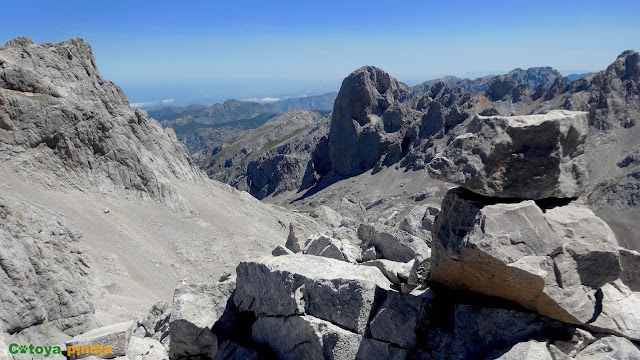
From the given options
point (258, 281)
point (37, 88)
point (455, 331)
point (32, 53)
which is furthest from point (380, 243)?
point (32, 53)

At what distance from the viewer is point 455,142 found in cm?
1321

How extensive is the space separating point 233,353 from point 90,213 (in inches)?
1579

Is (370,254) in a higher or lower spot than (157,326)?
higher

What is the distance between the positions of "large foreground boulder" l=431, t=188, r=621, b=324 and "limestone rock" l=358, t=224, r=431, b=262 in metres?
9.17

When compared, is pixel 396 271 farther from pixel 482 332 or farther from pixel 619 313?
pixel 619 313

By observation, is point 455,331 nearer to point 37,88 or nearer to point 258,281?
point 258,281

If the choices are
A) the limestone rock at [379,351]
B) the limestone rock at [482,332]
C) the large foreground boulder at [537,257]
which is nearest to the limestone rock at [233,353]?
the limestone rock at [379,351]

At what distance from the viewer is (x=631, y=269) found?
1396cm

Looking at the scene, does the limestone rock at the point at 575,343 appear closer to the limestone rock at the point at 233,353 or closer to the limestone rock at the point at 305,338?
the limestone rock at the point at 305,338

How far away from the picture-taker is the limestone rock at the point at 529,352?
10.1 m

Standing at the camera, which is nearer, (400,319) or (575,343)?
(575,343)

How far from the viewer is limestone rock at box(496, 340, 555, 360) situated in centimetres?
1009

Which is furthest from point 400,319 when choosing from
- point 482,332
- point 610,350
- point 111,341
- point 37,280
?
point 37,280

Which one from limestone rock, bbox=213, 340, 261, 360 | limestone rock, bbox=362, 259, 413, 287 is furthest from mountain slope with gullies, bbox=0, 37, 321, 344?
limestone rock, bbox=362, 259, 413, 287
